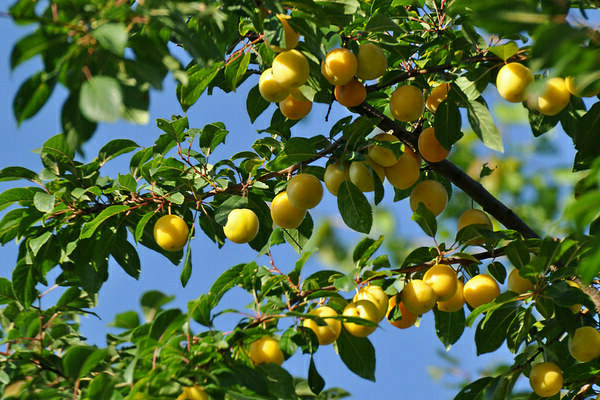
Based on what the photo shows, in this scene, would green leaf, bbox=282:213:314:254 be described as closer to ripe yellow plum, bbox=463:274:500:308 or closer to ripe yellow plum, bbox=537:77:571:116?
ripe yellow plum, bbox=463:274:500:308

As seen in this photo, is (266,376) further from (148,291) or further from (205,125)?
(205,125)

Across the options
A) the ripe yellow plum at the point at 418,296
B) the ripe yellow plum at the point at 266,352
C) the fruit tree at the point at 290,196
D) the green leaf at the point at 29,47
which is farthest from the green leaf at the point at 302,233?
the green leaf at the point at 29,47

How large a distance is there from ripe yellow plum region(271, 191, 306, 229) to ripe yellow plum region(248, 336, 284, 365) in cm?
47

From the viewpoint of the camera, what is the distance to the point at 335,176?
1841 mm

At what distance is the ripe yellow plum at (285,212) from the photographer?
6.27ft

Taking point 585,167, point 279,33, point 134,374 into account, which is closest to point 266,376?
point 134,374

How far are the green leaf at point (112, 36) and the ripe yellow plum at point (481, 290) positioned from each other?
47.6 inches

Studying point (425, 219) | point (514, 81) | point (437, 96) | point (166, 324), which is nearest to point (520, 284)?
point (425, 219)

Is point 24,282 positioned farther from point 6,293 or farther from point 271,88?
point 271,88

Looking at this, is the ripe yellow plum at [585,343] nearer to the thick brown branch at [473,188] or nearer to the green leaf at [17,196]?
the thick brown branch at [473,188]

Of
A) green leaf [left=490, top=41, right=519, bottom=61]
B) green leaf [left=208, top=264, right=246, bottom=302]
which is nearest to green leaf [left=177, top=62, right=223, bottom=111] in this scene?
green leaf [left=208, top=264, right=246, bottom=302]

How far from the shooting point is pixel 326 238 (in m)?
3.73

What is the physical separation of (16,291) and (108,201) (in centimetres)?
Answer: 41

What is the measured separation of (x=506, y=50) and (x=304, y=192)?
0.70 metres
